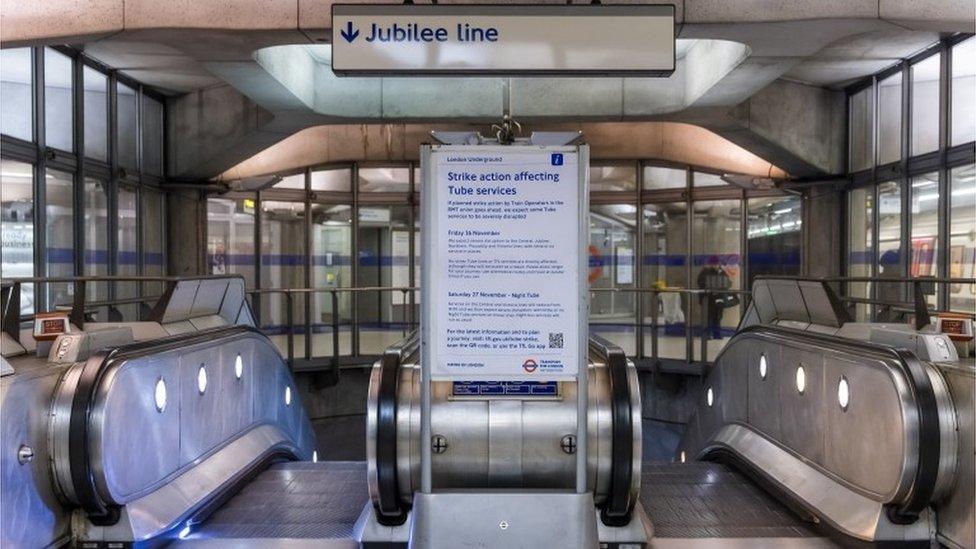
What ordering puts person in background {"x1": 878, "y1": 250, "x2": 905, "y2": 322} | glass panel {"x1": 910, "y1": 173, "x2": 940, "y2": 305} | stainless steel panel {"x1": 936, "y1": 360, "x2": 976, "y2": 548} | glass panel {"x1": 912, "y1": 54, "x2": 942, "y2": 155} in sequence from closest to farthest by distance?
stainless steel panel {"x1": 936, "y1": 360, "x2": 976, "y2": 548}
glass panel {"x1": 910, "y1": 173, "x2": 940, "y2": 305}
glass panel {"x1": 912, "y1": 54, "x2": 942, "y2": 155}
person in background {"x1": 878, "y1": 250, "x2": 905, "y2": 322}

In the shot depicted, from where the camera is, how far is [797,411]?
15.6ft

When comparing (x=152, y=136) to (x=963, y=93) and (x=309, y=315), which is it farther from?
(x=963, y=93)

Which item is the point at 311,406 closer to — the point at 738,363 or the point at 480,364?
the point at 738,363

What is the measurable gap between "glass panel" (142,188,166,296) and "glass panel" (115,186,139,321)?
207 millimetres

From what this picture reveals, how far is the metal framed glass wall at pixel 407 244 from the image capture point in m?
12.7

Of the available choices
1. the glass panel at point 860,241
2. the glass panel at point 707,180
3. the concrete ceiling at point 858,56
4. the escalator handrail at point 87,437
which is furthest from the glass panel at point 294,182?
the escalator handrail at point 87,437

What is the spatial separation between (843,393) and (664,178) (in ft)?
30.9

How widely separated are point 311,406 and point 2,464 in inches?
336

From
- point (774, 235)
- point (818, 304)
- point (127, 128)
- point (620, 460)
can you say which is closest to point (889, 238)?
point (774, 235)

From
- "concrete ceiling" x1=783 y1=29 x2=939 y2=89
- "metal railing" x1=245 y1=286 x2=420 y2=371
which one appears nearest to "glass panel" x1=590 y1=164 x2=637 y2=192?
"concrete ceiling" x1=783 y1=29 x2=939 y2=89

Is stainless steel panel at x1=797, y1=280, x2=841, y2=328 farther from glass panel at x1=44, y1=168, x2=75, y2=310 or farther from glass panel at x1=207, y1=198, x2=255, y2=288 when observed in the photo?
glass panel at x1=207, y1=198, x2=255, y2=288

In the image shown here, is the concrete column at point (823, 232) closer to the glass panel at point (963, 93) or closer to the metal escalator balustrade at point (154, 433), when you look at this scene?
the glass panel at point (963, 93)

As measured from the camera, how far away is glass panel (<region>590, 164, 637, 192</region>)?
1335 cm

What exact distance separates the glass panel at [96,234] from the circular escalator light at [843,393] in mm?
8789
